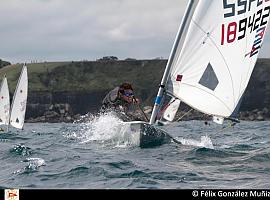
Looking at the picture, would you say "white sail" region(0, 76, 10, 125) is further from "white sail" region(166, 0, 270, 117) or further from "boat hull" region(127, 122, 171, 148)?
"white sail" region(166, 0, 270, 117)

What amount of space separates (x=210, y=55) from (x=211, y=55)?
33mm

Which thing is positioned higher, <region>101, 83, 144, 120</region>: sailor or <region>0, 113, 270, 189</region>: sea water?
<region>101, 83, 144, 120</region>: sailor

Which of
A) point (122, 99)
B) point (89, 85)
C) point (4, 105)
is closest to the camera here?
point (122, 99)

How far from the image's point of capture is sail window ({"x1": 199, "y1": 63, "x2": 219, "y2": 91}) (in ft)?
51.3

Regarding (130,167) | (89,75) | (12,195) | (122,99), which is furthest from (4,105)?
(89,75)

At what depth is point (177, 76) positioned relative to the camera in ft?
51.4

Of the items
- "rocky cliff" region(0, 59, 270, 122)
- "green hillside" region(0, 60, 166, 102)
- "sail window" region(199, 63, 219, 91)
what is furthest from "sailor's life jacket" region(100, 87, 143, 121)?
"green hillside" region(0, 60, 166, 102)

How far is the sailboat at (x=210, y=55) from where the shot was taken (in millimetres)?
15609

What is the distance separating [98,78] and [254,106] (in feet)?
168

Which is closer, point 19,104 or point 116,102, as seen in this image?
point 116,102

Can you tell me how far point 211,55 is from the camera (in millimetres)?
15766

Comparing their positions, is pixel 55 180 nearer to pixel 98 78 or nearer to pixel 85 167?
pixel 85 167

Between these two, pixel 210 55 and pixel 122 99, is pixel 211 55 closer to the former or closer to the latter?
pixel 210 55

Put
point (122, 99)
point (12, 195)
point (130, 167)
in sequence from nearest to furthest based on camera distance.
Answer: point (12, 195), point (130, 167), point (122, 99)
